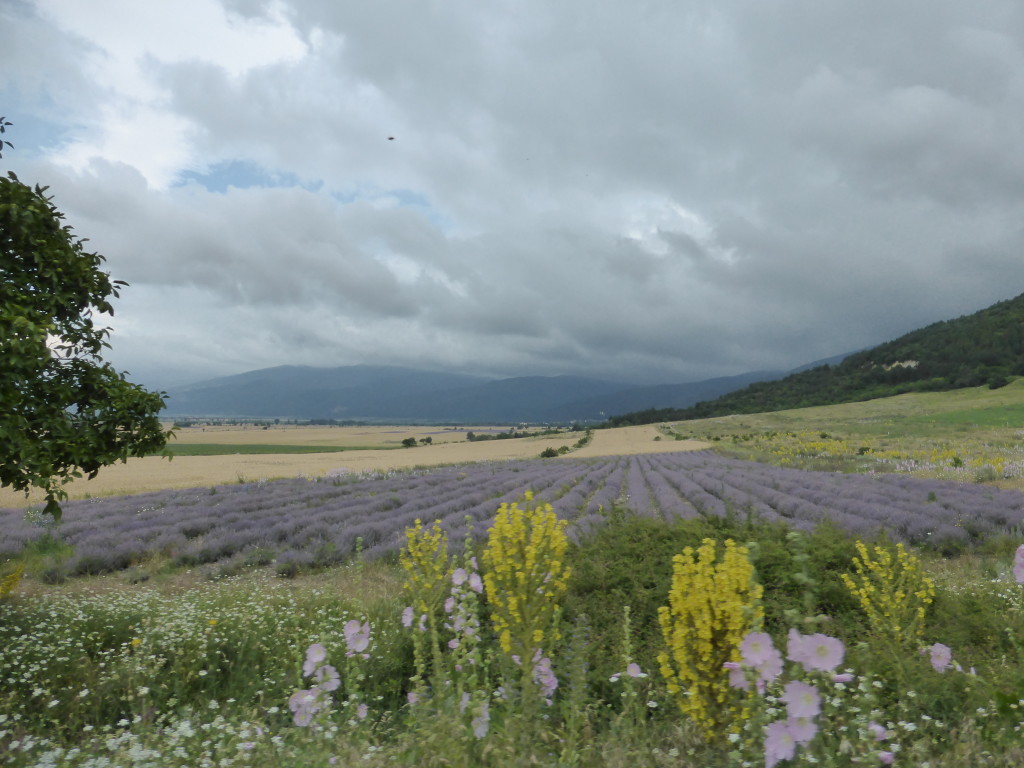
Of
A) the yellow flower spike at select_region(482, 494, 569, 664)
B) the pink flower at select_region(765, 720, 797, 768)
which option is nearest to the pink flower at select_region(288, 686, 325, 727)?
the yellow flower spike at select_region(482, 494, 569, 664)

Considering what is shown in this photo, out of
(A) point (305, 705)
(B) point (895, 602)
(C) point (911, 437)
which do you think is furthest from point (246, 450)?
(B) point (895, 602)

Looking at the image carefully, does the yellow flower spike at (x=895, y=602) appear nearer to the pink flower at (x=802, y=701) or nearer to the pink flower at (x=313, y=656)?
the pink flower at (x=802, y=701)

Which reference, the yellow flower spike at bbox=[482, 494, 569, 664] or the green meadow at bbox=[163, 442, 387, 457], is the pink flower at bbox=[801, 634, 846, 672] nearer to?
the yellow flower spike at bbox=[482, 494, 569, 664]

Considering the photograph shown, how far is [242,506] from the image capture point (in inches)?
A: 632

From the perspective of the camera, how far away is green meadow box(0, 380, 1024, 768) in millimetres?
2633

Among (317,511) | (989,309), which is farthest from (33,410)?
(989,309)

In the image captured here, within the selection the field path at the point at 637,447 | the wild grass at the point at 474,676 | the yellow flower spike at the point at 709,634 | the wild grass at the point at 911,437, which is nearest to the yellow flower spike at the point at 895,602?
the wild grass at the point at 474,676

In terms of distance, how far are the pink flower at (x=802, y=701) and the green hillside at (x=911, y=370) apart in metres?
93.6

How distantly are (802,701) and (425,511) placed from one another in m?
12.8

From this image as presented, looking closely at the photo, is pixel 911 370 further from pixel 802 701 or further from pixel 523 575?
pixel 802 701

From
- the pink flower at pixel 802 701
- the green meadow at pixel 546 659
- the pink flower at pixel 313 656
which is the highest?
the pink flower at pixel 802 701

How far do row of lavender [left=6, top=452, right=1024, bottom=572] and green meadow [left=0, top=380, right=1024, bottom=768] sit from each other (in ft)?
3.64

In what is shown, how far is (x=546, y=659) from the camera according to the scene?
11.3 ft

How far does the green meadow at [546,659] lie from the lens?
2633 millimetres
